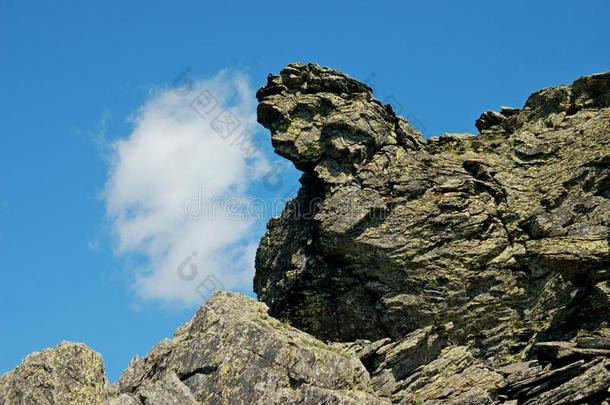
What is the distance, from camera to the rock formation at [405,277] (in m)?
35.2

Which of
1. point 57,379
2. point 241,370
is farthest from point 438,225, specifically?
point 57,379

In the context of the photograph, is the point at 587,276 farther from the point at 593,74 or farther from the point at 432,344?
the point at 593,74

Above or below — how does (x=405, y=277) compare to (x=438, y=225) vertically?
below

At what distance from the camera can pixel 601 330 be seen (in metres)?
44.2

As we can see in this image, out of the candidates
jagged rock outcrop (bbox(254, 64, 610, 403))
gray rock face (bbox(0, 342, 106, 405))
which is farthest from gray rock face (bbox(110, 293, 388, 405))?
jagged rock outcrop (bbox(254, 64, 610, 403))

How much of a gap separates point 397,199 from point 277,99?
45.8 ft

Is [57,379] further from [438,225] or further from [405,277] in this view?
[438,225]

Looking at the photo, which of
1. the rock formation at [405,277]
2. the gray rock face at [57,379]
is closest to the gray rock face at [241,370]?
the rock formation at [405,277]

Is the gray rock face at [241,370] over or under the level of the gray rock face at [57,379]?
under

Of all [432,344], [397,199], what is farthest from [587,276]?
[397,199]

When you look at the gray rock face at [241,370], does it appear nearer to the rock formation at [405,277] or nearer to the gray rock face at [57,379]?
the rock formation at [405,277]

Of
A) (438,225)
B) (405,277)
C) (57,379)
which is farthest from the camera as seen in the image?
(438,225)

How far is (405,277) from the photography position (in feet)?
176

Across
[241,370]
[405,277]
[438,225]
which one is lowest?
[241,370]
